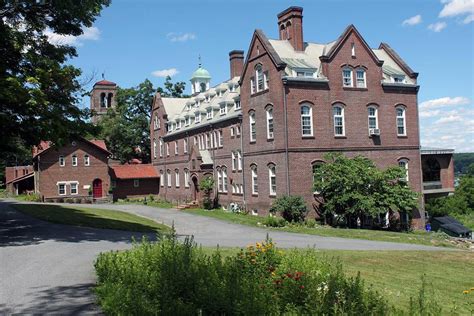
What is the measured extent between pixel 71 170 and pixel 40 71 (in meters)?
36.4

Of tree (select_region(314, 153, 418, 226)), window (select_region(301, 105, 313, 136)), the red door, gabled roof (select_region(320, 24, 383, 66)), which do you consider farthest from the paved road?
the red door

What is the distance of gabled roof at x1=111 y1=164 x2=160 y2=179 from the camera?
56.3 metres

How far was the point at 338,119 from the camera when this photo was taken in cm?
3453

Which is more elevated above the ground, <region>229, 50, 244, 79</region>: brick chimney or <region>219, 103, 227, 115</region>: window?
<region>229, 50, 244, 79</region>: brick chimney

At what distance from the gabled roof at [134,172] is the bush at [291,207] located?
29153mm

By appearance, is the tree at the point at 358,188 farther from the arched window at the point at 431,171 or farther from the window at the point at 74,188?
the window at the point at 74,188

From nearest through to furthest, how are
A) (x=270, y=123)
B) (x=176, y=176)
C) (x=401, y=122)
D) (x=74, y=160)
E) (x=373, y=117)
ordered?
(x=270, y=123) → (x=373, y=117) → (x=401, y=122) → (x=74, y=160) → (x=176, y=176)

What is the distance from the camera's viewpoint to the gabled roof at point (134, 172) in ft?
185

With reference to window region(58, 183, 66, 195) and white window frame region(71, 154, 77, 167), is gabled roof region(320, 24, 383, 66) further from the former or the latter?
window region(58, 183, 66, 195)

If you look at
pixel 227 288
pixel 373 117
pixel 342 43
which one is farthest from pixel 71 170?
pixel 227 288

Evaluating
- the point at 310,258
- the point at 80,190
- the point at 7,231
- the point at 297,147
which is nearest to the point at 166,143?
the point at 80,190

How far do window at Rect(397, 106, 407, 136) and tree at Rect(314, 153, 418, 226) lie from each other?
5.84 m

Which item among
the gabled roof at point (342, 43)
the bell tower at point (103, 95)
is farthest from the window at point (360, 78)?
the bell tower at point (103, 95)

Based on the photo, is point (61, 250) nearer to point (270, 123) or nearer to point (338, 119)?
point (270, 123)
